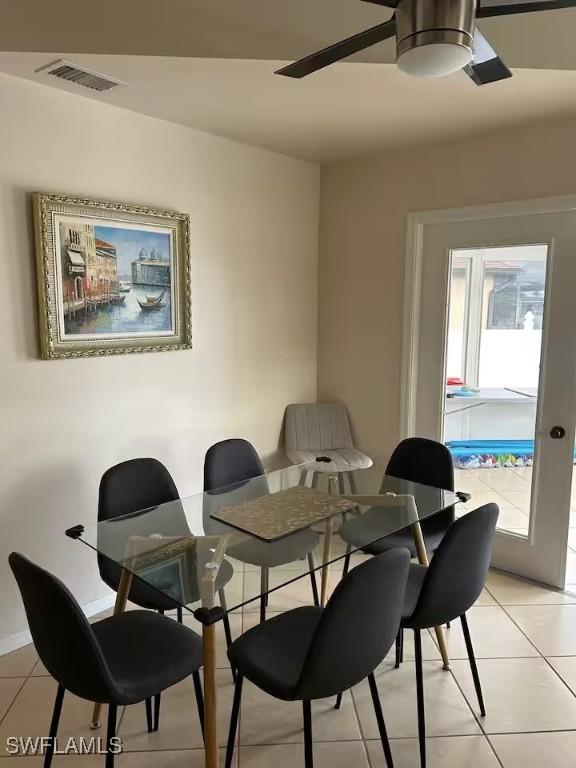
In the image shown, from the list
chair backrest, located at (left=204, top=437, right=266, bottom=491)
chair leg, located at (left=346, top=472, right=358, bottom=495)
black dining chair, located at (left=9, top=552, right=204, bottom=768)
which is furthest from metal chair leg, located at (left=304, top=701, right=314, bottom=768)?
chair backrest, located at (left=204, top=437, right=266, bottom=491)

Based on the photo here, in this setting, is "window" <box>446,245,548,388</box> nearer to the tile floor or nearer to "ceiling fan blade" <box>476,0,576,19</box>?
the tile floor

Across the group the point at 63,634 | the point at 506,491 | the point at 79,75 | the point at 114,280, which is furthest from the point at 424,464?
the point at 79,75

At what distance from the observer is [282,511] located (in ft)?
7.50

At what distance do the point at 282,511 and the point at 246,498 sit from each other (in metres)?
0.26

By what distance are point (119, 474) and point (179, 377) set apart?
34.2 inches

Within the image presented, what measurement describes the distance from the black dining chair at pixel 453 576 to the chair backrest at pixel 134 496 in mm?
894

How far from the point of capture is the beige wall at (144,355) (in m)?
2.49

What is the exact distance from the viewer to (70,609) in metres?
1.44

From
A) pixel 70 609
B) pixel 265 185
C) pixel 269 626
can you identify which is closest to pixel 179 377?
pixel 265 185

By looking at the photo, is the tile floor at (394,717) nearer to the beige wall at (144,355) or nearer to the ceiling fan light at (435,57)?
the beige wall at (144,355)

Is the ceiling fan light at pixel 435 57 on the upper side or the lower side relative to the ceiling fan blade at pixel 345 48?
lower

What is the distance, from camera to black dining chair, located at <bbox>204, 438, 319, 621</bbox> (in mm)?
2014

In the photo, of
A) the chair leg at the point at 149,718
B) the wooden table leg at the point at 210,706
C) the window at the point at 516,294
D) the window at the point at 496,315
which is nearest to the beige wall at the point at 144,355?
the chair leg at the point at 149,718

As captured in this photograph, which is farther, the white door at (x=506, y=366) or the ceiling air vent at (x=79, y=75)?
the white door at (x=506, y=366)
